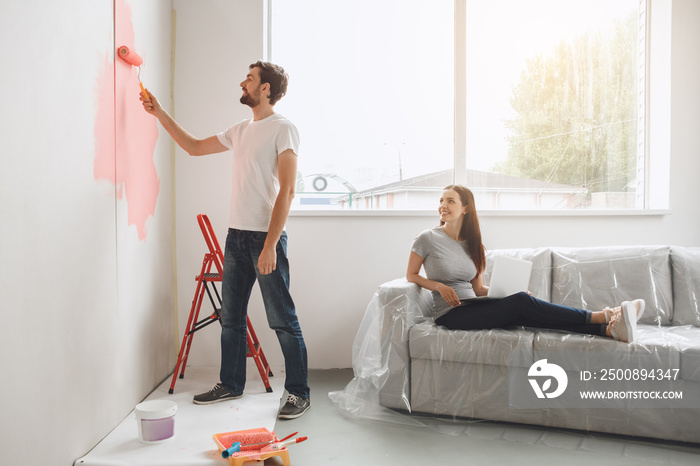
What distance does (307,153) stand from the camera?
3324 millimetres

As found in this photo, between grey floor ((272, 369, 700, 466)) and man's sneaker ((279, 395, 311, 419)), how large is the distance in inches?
1.1

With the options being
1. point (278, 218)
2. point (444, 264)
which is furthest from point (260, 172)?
point (444, 264)

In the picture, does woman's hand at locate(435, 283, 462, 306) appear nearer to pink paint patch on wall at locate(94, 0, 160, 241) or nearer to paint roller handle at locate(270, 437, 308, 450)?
paint roller handle at locate(270, 437, 308, 450)

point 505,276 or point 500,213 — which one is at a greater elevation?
point 500,213

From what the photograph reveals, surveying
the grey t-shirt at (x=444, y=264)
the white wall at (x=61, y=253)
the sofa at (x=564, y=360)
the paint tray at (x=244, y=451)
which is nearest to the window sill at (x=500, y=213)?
the sofa at (x=564, y=360)

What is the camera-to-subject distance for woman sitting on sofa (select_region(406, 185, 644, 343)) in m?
2.25

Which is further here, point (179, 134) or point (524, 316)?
point (179, 134)

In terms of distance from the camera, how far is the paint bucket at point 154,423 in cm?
195

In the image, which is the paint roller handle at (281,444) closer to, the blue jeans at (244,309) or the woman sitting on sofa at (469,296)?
the blue jeans at (244,309)

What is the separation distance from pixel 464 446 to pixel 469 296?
752 mm

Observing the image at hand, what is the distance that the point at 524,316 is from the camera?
2322 millimetres

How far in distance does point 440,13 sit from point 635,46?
4.20ft

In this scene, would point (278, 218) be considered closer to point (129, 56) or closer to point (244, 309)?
point (244, 309)

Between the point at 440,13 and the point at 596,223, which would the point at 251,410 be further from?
the point at 440,13
